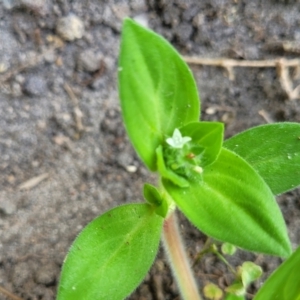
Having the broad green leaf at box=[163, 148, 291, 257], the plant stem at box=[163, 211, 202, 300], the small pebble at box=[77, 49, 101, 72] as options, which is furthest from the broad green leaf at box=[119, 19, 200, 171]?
the small pebble at box=[77, 49, 101, 72]

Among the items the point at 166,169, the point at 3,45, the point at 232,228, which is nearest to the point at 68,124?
the point at 3,45

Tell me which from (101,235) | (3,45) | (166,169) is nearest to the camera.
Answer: (166,169)

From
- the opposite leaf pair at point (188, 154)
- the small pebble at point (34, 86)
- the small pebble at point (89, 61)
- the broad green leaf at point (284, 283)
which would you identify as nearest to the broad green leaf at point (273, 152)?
the opposite leaf pair at point (188, 154)

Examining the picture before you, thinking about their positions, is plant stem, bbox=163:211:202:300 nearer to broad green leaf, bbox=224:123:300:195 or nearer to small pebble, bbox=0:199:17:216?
broad green leaf, bbox=224:123:300:195

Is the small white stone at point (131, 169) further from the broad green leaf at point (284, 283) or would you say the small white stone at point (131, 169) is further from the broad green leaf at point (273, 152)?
the broad green leaf at point (284, 283)

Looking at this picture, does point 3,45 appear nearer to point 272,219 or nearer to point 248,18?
point 248,18

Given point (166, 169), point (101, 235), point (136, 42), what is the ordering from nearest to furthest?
point (136, 42) → point (166, 169) → point (101, 235)
